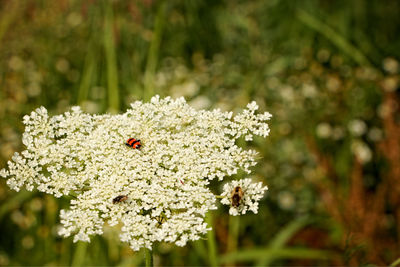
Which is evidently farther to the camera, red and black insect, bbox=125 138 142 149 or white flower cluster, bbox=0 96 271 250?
red and black insect, bbox=125 138 142 149

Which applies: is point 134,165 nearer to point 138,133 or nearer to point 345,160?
point 138,133

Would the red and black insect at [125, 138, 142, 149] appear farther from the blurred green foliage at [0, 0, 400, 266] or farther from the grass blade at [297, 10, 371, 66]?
the grass blade at [297, 10, 371, 66]

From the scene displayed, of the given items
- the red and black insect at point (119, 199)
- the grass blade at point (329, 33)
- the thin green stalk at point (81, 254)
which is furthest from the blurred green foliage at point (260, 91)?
the red and black insect at point (119, 199)

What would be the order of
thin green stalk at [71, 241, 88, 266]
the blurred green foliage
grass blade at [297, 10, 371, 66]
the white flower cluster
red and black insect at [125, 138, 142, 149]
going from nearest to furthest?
the white flower cluster → red and black insect at [125, 138, 142, 149] → thin green stalk at [71, 241, 88, 266] → the blurred green foliage → grass blade at [297, 10, 371, 66]

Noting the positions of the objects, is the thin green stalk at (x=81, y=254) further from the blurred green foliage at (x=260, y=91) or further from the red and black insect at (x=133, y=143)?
the red and black insect at (x=133, y=143)

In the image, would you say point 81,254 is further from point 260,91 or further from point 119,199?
point 260,91

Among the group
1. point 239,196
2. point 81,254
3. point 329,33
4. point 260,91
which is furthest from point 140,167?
point 260,91

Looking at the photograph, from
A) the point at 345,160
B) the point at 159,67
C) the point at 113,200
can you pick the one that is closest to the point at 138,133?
the point at 113,200

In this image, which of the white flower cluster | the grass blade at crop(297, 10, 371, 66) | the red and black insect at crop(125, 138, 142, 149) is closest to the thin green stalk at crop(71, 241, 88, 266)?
the white flower cluster
